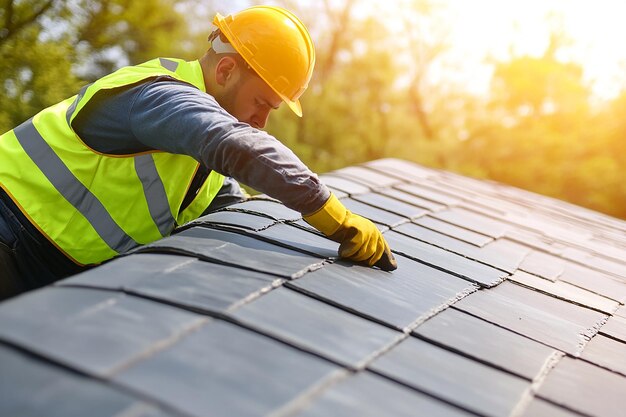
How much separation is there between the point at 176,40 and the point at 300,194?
20252 mm

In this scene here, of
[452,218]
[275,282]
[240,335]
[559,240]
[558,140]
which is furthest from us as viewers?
[558,140]

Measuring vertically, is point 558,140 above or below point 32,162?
below

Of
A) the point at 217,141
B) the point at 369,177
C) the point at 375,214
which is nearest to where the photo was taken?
the point at 217,141

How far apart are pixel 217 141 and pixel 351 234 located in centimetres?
58

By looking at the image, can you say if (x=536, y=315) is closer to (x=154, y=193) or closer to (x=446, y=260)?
(x=446, y=260)

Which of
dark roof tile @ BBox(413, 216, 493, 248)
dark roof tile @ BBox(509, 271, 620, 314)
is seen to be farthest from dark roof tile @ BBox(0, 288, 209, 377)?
dark roof tile @ BBox(413, 216, 493, 248)

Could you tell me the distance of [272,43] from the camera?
8.26 ft

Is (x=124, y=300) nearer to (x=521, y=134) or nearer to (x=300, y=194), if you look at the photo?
(x=300, y=194)

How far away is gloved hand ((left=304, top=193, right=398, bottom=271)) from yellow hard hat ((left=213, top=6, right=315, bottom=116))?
2.13 ft

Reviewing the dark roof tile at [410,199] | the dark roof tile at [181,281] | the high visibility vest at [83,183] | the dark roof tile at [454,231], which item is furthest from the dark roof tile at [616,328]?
the high visibility vest at [83,183]

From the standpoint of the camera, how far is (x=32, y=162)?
Result: 2363mm

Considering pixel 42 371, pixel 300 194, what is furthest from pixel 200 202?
pixel 42 371

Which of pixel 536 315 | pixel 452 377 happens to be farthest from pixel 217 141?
pixel 536 315

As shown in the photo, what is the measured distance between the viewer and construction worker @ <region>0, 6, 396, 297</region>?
2.02m
